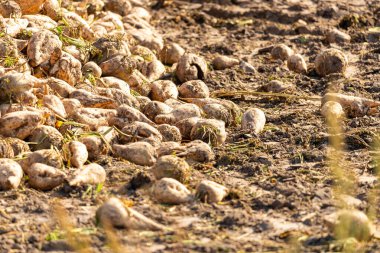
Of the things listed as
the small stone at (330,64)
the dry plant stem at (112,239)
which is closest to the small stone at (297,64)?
the small stone at (330,64)

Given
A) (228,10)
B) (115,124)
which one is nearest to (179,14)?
(228,10)

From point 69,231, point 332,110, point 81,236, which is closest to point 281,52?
point 332,110

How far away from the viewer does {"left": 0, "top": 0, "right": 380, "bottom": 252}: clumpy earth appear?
3951mm

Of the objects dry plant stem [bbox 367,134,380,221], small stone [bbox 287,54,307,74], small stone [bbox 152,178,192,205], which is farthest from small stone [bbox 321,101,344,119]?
small stone [bbox 152,178,192,205]

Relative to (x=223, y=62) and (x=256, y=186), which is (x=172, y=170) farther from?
(x=223, y=62)

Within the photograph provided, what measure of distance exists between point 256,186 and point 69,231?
144cm

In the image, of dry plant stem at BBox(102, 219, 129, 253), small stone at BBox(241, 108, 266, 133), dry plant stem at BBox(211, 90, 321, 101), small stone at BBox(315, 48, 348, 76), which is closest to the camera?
dry plant stem at BBox(102, 219, 129, 253)

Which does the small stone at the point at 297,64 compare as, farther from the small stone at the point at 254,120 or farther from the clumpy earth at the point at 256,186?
the small stone at the point at 254,120

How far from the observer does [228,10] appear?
8875 mm

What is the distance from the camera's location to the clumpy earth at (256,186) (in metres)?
3.95

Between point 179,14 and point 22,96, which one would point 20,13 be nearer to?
point 22,96

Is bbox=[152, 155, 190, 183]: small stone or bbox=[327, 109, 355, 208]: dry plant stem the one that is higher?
bbox=[327, 109, 355, 208]: dry plant stem

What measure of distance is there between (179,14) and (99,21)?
1.52 metres

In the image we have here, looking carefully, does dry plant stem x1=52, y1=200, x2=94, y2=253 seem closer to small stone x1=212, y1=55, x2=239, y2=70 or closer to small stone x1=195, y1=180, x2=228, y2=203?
small stone x1=195, y1=180, x2=228, y2=203
